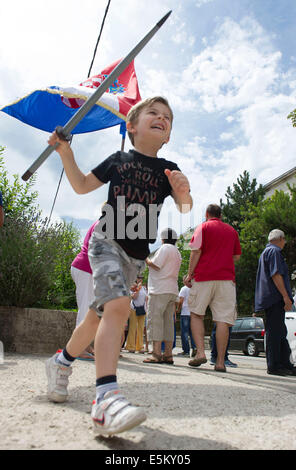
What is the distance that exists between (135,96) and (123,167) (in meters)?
5.55

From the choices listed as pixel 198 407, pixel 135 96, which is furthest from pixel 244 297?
pixel 198 407

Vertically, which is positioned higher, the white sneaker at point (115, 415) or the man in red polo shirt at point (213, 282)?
the man in red polo shirt at point (213, 282)

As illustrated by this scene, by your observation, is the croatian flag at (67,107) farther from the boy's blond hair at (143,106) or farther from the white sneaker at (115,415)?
the white sneaker at (115,415)

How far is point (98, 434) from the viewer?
155cm

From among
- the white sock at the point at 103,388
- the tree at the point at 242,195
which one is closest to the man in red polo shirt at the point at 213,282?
the white sock at the point at 103,388

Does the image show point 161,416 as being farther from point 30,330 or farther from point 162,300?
point 162,300

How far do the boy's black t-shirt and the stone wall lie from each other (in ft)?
9.28

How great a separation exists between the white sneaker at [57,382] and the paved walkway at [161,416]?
0.04m

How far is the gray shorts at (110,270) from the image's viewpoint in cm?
183

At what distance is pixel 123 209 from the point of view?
80.7 inches

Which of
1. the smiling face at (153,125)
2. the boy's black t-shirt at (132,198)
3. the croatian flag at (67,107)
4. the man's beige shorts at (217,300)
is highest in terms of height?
the croatian flag at (67,107)

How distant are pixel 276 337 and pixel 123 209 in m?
3.42
